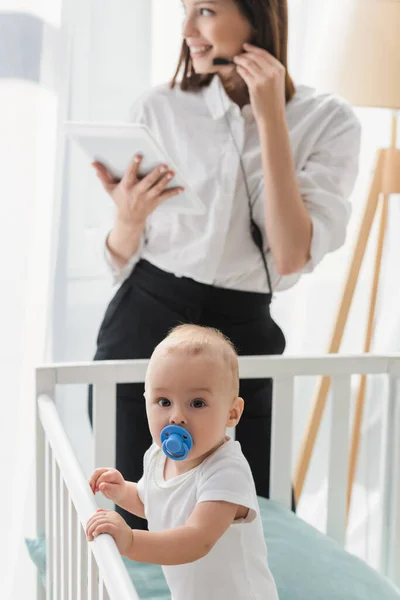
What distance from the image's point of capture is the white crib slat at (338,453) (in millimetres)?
1457

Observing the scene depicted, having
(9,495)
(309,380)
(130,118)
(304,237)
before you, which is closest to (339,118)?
(304,237)

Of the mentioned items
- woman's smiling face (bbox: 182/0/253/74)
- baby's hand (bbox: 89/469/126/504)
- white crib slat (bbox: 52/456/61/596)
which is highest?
woman's smiling face (bbox: 182/0/253/74)

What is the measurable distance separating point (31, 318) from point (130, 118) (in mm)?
406

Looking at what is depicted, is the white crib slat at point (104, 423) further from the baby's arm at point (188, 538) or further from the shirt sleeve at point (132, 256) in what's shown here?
the baby's arm at point (188, 538)

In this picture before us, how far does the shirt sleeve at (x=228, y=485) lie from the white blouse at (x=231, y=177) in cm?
48

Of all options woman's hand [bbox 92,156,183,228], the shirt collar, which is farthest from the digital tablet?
the shirt collar

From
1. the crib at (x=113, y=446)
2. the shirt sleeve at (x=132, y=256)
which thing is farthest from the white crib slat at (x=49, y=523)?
the shirt sleeve at (x=132, y=256)

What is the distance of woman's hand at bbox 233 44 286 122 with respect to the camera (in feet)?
4.34

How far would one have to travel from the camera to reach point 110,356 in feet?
4.77

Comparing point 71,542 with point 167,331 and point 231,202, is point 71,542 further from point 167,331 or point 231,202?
point 231,202

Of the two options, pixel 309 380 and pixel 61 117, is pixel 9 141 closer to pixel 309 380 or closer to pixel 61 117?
pixel 61 117

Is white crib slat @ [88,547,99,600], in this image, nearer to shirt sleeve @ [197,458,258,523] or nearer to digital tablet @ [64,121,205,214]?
shirt sleeve @ [197,458,258,523]

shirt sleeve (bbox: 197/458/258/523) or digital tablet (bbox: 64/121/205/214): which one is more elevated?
digital tablet (bbox: 64/121/205/214)

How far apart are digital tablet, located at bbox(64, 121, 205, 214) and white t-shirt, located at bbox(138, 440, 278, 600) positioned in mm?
464
